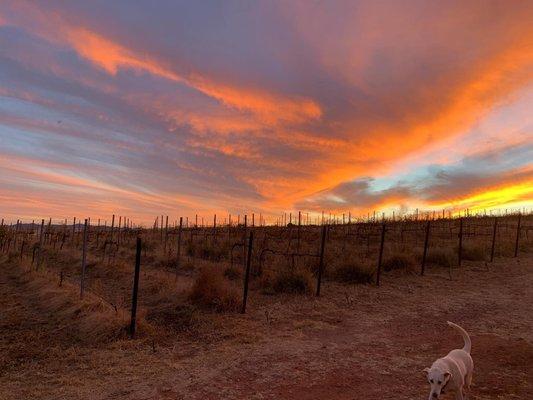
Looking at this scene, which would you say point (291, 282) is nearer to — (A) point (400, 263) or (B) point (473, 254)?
(A) point (400, 263)

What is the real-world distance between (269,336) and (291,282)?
18.6 ft

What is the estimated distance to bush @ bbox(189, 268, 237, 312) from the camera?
41.4 feet

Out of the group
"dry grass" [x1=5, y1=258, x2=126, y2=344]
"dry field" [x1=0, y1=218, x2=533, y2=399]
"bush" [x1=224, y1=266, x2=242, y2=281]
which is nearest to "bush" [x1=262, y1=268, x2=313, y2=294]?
"dry field" [x1=0, y1=218, x2=533, y2=399]

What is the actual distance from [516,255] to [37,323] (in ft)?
80.7

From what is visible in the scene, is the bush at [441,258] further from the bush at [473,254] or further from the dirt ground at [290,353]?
the dirt ground at [290,353]

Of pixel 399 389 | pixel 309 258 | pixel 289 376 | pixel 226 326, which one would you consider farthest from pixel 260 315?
pixel 309 258

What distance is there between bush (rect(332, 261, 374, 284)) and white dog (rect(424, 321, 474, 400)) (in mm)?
11197

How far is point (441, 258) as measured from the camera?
21.4 m

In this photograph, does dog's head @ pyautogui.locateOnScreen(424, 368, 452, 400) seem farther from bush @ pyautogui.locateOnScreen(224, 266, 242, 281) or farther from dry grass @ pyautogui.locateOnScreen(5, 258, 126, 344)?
bush @ pyautogui.locateOnScreen(224, 266, 242, 281)

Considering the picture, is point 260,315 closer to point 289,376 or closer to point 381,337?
point 381,337

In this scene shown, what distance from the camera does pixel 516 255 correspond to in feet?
82.0

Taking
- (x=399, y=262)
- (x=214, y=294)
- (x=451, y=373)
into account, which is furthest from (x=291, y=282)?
(x=451, y=373)

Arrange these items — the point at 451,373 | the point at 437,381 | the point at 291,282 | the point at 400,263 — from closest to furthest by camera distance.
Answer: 1. the point at 437,381
2. the point at 451,373
3. the point at 291,282
4. the point at 400,263

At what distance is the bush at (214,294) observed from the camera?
1262 centimetres
